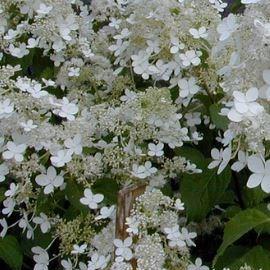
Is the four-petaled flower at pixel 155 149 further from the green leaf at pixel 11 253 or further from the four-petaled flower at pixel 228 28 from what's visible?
the green leaf at pixel 11 253

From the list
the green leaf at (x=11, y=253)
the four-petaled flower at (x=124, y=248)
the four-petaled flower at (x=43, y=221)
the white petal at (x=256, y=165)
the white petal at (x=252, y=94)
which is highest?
the white petal at (x=252, y=94)

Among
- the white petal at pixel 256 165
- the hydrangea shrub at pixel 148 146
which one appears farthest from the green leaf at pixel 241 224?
the white petal at pixel 256 165

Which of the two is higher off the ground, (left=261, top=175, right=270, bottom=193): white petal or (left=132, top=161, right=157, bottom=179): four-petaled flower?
(left=261, top=175, right=270, bottom=193): white petal

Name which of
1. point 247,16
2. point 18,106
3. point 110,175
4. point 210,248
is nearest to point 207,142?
point 210,248

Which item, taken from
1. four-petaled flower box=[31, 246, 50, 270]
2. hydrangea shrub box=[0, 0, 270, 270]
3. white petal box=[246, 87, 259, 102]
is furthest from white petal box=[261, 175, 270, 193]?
four-petaled flower box=[31, 246, 50, 270]

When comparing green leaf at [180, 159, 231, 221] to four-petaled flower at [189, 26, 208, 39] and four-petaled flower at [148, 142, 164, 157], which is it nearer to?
four-petaled flower at [148, 142, 164, 157]

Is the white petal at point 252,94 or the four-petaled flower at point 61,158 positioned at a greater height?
the white petal at point 252,94

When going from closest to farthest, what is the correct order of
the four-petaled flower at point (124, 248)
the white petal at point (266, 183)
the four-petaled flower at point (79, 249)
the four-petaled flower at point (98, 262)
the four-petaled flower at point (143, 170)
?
the white petal at point (266, 183) → the four-petaled flower at point (124, 248) → the four-petaled flower at point (98, 262) → the four-petaled flower at point (79, 249) → the four-petaled flower at point (143, 170)
